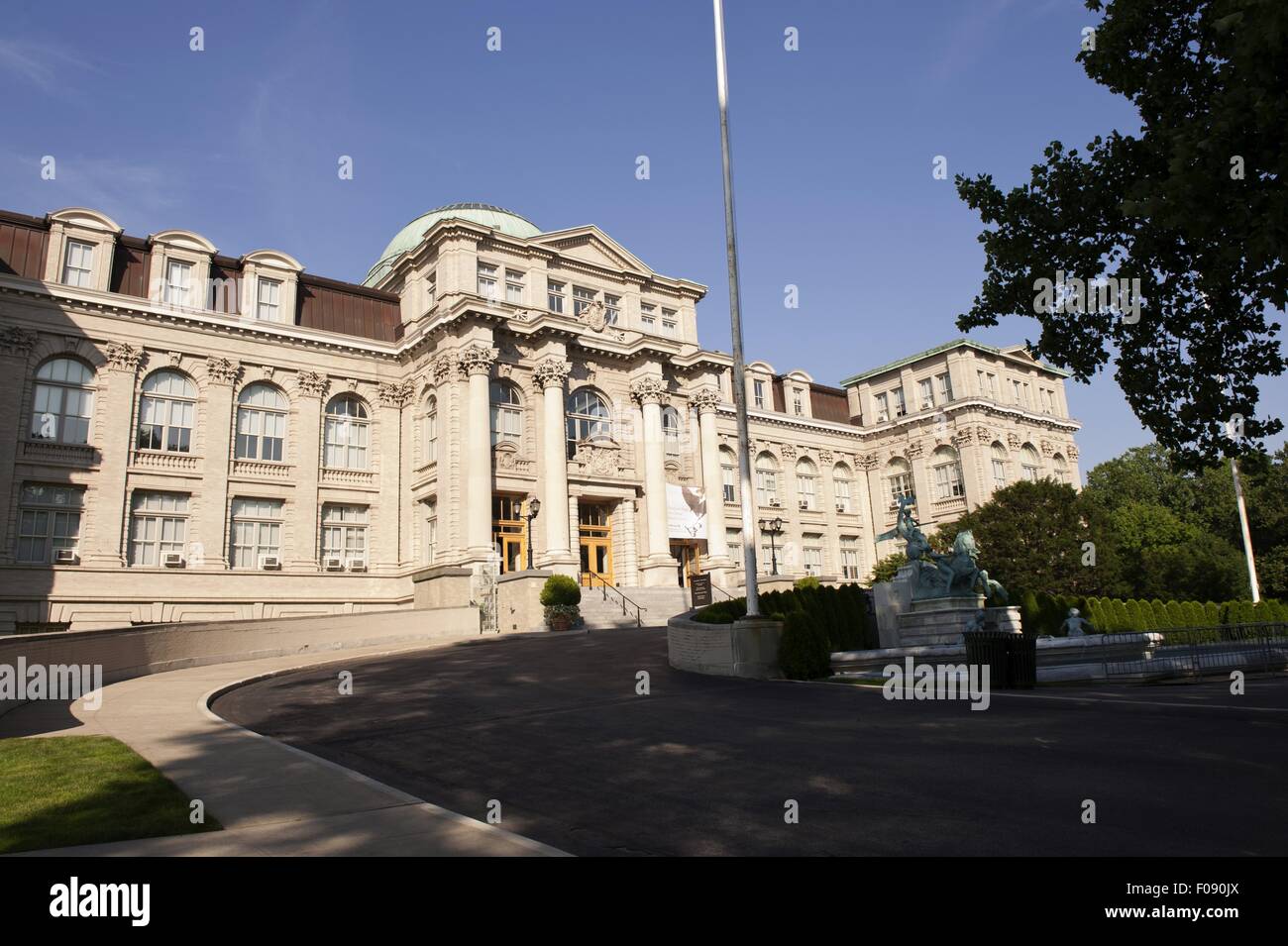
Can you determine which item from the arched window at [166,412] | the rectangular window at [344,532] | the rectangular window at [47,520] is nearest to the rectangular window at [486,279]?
the rectangular window at [344,532]

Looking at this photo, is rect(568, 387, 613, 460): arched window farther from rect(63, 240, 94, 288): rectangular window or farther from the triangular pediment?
rect(63, 240, 94, 288): rectangular window

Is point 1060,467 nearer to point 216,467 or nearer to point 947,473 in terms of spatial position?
point 947,473

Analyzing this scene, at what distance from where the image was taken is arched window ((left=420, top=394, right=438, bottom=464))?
40000mm

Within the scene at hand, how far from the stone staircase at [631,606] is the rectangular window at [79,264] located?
2486 centimetres

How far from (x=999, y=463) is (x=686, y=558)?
2576cm

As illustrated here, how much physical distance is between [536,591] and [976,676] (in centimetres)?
2044

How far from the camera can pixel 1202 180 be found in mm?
9195

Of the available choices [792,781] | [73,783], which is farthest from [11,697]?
[792,781]

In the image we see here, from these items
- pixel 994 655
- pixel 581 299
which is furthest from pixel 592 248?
pixel 994 655

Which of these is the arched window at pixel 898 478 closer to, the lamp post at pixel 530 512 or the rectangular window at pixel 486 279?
the lamp post at pixel 530 512

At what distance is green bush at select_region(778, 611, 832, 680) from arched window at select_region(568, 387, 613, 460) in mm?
25347

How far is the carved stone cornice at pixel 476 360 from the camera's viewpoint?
37.7 meters

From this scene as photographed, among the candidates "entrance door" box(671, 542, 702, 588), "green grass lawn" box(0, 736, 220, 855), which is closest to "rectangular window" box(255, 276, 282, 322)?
"entrance door" box(671, 542, 702, 588)

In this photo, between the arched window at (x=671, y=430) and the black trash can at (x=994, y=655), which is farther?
the arched window at (x=671, y=430)
